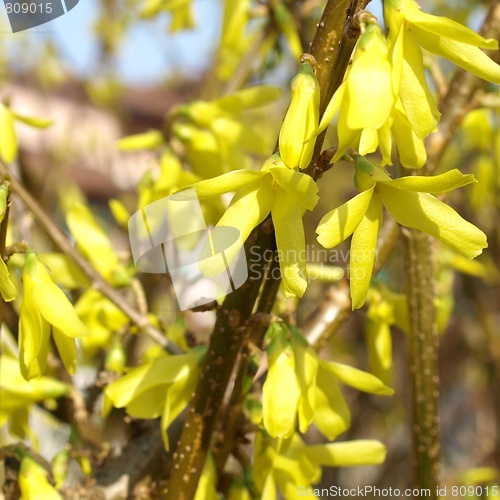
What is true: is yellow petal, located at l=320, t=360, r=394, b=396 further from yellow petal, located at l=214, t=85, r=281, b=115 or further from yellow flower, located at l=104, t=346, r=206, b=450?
yellow petal, located at l=214, t=85, r=281, b=115

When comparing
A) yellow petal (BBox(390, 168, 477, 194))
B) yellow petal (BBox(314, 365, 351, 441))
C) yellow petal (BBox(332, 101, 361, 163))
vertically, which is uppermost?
yellow petal (BBox(332, 101, 361, 163))

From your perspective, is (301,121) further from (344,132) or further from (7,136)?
(7,136)

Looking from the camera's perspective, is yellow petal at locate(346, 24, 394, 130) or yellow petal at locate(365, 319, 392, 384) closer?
yellow petal at locate(346, 24, 394, 130)

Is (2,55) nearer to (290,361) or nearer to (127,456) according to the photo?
(127,456)

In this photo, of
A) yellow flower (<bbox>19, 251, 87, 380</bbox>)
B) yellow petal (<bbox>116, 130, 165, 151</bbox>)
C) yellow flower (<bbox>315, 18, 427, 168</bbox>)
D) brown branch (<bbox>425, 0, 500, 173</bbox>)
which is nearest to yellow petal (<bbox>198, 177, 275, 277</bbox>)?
yellow flower (<bbox>315, 18, 427, 168</bbox>)

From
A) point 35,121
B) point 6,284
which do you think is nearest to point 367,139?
point 6,284

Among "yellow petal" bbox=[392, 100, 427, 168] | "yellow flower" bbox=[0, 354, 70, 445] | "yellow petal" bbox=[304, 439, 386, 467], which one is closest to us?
"yellow petal" bbox=[392, 100, 427, 168]

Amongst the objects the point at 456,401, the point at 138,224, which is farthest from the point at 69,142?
the point at 456,401

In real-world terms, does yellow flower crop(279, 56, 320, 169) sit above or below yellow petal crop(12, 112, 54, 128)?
above
